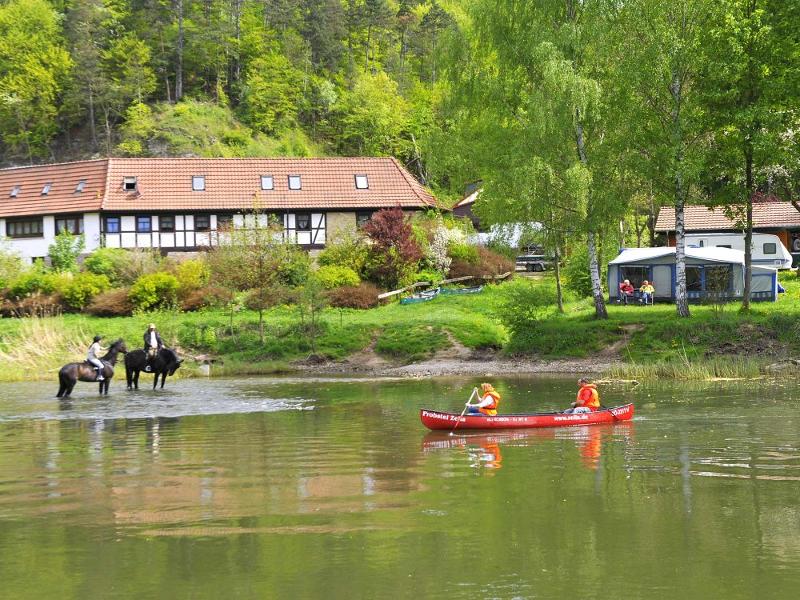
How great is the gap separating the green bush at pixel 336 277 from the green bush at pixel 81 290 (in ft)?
37.2

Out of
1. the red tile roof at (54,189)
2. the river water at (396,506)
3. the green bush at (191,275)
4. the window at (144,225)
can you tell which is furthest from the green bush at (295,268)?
the river water at (396,506)

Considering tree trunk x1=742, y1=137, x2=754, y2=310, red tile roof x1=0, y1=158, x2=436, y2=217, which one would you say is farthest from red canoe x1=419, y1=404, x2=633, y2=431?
red tile roof x1=0, y1=158, x2=436, y2=217

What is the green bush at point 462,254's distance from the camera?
63156 mm

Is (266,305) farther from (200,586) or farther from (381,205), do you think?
(200,586)

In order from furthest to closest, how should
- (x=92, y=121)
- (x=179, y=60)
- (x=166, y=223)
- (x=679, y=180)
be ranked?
(x=179, y=60), (x=92, y=121), (x=166, y=223), (x=679, y=180)

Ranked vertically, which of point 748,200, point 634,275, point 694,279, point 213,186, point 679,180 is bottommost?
point 694,279

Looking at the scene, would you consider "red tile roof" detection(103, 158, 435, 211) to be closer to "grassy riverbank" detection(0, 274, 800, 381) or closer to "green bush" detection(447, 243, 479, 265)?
"green bush" detection(447, 243, 479, 265)

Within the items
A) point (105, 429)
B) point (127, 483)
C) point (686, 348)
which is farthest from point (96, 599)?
point (686, 348)

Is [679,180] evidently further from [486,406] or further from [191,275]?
[191,275]

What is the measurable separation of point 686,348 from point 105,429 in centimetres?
2342

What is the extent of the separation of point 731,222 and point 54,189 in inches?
1694

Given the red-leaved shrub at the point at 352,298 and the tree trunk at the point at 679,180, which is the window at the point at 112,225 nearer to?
the red-leaved shrub at the point at 352,298

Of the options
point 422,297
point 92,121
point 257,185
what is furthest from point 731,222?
point 92,121

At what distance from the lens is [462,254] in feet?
207
